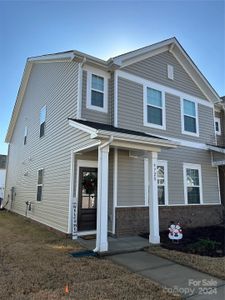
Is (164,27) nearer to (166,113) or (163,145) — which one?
(166,113)

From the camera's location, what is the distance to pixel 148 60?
10203 mm

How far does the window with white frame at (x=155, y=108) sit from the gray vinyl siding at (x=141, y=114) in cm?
25

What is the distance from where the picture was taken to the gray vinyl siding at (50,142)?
8594 mm

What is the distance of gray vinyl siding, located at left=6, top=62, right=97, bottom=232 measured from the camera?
8594 mm

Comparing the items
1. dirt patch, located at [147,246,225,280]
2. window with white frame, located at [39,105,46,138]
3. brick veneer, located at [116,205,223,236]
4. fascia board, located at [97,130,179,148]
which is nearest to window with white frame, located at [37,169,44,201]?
window with white frame, located at [39,105,46,138]

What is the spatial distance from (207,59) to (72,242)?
9930 millimetres

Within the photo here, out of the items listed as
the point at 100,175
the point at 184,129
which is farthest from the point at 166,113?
the point at 100,175

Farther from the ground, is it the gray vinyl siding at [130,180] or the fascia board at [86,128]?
the fascia board at [86,128]

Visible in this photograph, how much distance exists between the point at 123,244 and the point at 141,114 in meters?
4.88

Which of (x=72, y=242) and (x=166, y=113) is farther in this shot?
(x=166, y=113)

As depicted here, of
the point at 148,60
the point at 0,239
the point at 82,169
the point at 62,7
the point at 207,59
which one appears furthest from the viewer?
the point at 207,59

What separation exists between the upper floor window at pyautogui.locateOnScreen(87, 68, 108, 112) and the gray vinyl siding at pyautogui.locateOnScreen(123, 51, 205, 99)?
3.40 ft

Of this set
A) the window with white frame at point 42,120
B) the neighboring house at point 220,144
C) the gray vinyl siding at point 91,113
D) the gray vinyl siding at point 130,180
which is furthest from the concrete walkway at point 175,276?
the window with white frame at point 42,120

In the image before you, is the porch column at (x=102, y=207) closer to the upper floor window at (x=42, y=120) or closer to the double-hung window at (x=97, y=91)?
the double-hung window at (x=97, y=91)
